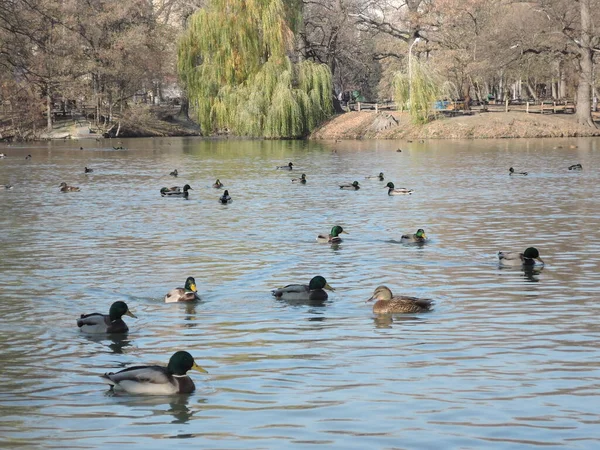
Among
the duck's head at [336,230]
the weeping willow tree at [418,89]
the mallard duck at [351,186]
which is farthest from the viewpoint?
the weeping willow tree at [418,89]

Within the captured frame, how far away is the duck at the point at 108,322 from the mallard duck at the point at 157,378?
10.6ft

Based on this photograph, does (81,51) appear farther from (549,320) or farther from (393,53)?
(549,320)

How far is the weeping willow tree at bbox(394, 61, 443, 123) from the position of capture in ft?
256

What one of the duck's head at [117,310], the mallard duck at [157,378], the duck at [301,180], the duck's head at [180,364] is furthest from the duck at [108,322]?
the duck at [301,180]

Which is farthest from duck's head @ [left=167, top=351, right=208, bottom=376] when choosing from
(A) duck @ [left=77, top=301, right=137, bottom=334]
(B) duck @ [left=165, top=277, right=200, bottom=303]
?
(B) duck @ [left=165, top=277, right=200, bottom=303]

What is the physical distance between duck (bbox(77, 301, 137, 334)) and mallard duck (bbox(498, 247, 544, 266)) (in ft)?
29.6

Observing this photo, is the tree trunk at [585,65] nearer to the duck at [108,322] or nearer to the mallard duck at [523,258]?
the mallard duck at [523,258]

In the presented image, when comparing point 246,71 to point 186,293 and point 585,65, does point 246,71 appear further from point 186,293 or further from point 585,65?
Result: point 186,293

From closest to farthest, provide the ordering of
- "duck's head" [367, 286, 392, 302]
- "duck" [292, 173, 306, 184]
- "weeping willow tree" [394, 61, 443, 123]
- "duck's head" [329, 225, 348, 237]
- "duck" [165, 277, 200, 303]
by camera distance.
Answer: "duck's head" [367, 286, 392, 302] < "duck" [165, 277, 200, 303] < "duck's head" [329, 225, 348, 237] < "duck" [292, 173, 306, 184] < "weeping willow tree" [394, 61, 443, 123]

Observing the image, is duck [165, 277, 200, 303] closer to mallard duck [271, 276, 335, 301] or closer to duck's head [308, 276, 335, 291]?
mallard duck [271, 276, 335, 301]

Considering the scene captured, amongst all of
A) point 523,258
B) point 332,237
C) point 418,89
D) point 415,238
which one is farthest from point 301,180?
point 418,89

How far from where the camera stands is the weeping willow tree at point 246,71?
75.7 metres

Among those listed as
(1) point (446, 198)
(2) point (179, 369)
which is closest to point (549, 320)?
(2) point (179, 369)

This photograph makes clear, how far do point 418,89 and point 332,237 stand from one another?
5478cm
